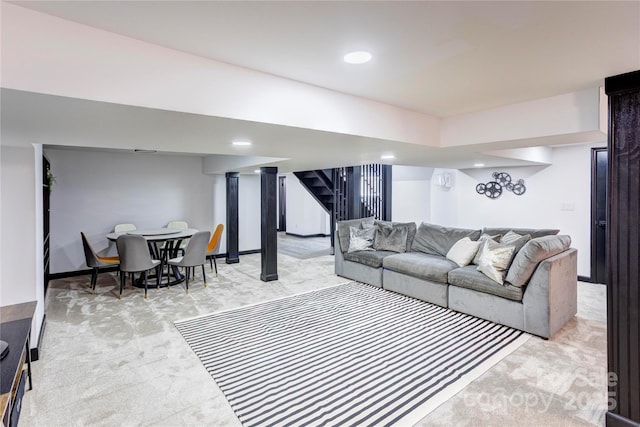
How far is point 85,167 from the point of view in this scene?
574 centimetres

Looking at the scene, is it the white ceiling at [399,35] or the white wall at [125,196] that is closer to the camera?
the white ceiling at [399,35]

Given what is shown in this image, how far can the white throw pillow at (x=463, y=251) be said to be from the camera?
3.93m

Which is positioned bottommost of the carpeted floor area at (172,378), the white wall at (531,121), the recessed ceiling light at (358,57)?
the carpeted floor area at (172,378)

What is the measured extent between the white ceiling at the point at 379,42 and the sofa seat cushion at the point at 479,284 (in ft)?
6.15

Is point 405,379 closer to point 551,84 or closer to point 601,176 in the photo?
point 551,84

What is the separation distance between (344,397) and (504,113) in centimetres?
255

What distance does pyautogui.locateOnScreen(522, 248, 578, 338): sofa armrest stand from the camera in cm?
301

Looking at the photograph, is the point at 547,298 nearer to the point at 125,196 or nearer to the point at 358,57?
the point at 358,57

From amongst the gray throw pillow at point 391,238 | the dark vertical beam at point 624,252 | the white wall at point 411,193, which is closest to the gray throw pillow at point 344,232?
the gray throw pillow at point 391,238

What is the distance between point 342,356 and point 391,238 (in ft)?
8.64

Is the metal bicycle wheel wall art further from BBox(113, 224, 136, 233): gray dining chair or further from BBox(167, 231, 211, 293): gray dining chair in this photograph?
BBox(113, 224, 136, 233): gray dining chair

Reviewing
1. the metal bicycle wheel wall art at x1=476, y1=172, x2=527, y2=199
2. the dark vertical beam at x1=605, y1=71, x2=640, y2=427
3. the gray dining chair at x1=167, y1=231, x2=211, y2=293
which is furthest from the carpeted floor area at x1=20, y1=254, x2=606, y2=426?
the metal bicycle wheel wall art at x1=476, y1=172, x2=527, y2=199

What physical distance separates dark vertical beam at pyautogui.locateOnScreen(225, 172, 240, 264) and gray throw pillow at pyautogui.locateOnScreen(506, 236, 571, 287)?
4876 mm

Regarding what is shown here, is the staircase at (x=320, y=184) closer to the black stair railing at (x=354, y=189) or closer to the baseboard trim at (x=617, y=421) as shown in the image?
the black stair railing at (x=354, y=189)
